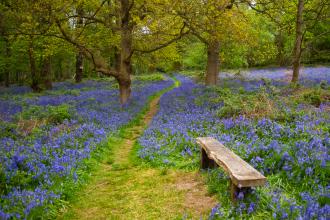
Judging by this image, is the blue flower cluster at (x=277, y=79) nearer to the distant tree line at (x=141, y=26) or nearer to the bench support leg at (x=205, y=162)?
the distant tree line at (x=141, y=26)

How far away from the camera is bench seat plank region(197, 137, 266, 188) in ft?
17.0

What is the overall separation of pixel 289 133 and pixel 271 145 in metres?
1.52

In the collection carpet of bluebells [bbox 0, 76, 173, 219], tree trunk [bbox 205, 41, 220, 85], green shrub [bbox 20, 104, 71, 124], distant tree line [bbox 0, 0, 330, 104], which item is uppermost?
distant tree line [bbox 0, 0, 330, 104]

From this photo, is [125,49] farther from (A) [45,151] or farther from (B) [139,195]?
(B) [139,195]

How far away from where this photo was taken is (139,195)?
718cm

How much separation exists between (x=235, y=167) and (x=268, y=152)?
1.79 m

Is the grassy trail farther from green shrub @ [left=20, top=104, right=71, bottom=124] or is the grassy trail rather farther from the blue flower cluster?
the blue flower cluster

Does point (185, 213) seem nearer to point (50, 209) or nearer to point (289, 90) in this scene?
Result: point (50, 209)

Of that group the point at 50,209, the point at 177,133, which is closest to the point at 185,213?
the point at 50,209

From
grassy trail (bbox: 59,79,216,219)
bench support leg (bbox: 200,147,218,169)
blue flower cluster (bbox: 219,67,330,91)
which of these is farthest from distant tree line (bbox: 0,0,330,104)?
grassy trail (bbox: 59,79,216,219)

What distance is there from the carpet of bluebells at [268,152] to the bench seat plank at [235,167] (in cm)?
31

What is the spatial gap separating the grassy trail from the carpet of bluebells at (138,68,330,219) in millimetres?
404

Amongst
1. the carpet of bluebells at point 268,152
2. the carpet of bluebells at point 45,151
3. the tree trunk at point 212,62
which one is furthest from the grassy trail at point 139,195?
the tree trunk at point 212,62

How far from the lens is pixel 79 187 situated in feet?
24.7
